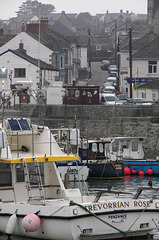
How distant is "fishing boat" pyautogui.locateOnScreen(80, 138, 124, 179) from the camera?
33344 mm

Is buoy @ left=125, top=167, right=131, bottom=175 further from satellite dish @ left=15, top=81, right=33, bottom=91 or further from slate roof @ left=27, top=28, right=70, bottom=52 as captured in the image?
slate roof @ left=27, top=28, right=70, bottom=52

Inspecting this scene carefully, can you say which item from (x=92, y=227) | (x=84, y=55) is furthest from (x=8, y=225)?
(x=84, y=55)

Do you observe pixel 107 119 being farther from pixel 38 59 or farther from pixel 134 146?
pixel 38 59

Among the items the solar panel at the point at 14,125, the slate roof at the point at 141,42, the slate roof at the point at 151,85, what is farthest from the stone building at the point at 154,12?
the solar panel at the point at 14,125

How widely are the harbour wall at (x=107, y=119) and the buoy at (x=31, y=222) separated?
2408cm

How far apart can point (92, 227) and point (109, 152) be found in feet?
56.6

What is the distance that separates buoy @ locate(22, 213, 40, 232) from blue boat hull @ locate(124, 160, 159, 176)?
1858cm

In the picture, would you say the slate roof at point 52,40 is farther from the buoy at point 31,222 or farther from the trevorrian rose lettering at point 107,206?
the buoy at point 31,222

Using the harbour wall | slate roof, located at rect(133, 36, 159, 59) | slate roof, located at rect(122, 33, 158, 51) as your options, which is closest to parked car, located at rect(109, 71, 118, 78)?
slate roof, located at rect(122, 33, 158, 51)

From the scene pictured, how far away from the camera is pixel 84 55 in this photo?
86.1 m

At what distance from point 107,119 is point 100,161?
10.0 meters

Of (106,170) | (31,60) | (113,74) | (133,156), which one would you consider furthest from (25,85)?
(113,74)

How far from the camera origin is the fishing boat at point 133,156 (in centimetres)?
3534

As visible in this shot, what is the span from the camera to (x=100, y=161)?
3391 centimetres
